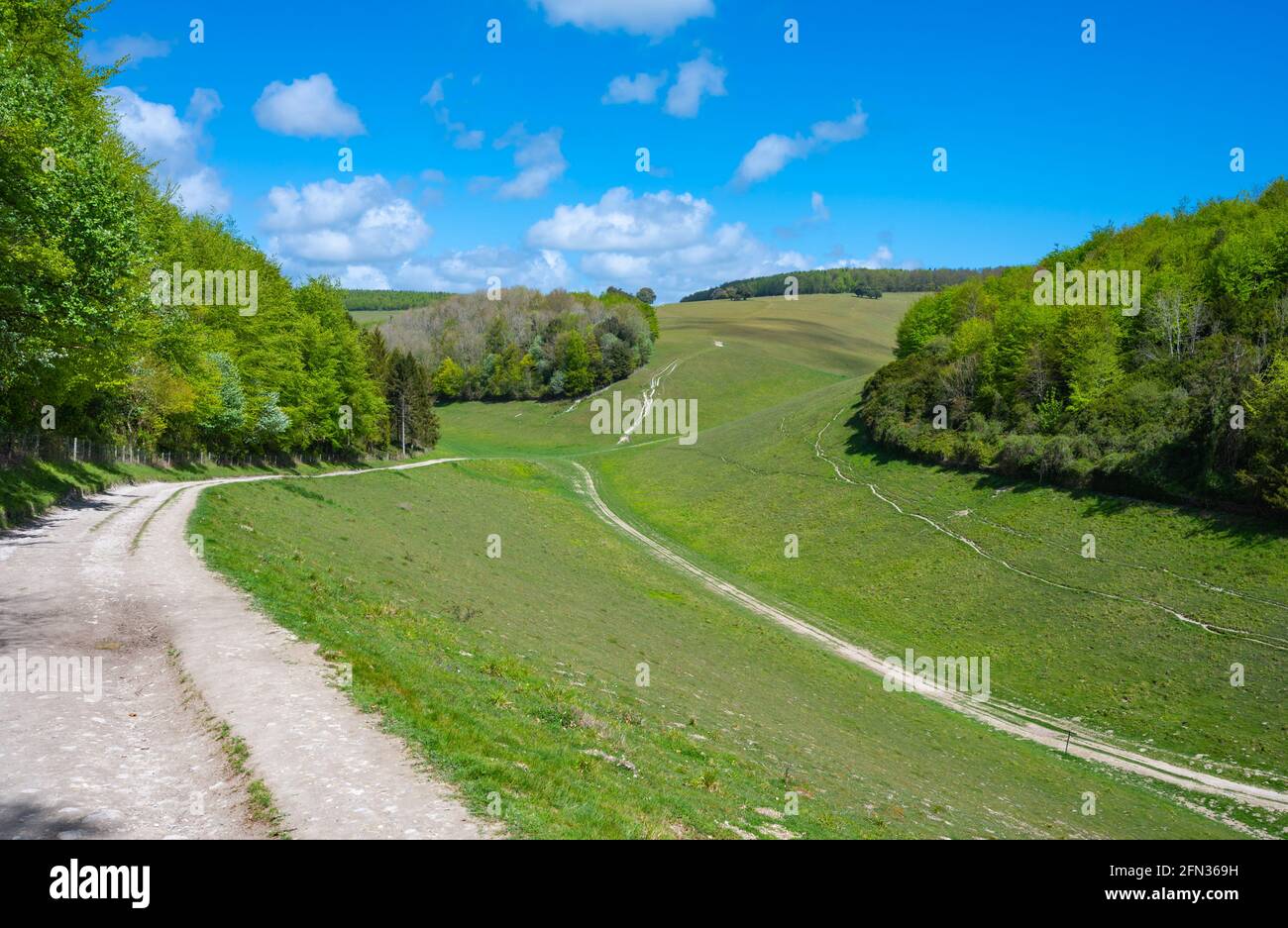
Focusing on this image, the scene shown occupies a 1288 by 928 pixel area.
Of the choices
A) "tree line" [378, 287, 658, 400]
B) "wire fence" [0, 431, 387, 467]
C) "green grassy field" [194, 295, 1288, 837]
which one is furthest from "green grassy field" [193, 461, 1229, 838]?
"tree line" [378, 287, 658, 400]

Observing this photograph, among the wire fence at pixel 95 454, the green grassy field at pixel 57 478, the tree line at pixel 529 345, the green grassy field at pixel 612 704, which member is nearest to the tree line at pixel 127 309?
the wire fence at pixel 95 454

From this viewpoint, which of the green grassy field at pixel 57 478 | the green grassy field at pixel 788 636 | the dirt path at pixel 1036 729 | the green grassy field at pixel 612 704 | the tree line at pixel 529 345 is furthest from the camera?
the tree line at pixel 529 345

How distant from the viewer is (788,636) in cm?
4184

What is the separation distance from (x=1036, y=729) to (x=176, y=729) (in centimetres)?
3451

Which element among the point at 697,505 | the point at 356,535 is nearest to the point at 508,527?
the point at 356,535

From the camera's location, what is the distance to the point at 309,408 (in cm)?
6238

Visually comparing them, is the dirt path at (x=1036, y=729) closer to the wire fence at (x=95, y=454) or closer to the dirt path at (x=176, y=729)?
the dirt path at (x=176, y=729)

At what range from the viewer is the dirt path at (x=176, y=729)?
8703 mm

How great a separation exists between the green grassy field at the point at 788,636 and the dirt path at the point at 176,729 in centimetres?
A: 96

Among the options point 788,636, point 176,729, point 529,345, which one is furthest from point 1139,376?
point 529,345

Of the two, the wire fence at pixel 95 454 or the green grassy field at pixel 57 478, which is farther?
the wire fence at pixel 95 454
